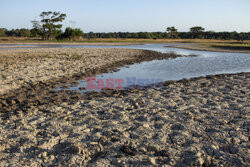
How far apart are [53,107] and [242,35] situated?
406ft

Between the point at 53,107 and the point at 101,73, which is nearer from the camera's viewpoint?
the point at 53,107

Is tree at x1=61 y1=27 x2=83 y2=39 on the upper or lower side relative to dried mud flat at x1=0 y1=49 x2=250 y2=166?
upper

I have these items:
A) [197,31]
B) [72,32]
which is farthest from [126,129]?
[197,31]

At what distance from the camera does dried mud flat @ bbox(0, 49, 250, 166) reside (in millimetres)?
4074

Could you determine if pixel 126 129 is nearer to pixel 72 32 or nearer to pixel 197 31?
pixel 72 32

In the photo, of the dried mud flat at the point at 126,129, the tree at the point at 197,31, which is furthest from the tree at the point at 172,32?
the dried mud flat at the point at 126,129

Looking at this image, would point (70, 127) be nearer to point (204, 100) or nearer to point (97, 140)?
point (97, 140)

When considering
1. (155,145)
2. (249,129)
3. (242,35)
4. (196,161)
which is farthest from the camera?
(242,35)

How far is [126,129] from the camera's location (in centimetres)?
531

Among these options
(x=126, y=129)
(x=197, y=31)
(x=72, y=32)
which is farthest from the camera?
(x=197, y=31)

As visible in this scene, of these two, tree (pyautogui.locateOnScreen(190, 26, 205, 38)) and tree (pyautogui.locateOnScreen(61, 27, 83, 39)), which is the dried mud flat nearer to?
tree (pyautogui.locateOnScreen(61, 27, 83, 39))

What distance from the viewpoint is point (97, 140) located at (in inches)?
186

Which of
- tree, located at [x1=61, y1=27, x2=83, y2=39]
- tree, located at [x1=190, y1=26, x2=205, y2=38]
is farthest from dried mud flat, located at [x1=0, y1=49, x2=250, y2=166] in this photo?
tree, located at [x1=190, y1=26, x2=205, y2=38]

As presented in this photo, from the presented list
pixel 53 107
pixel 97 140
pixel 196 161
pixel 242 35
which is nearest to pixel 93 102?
pixel 53 107
